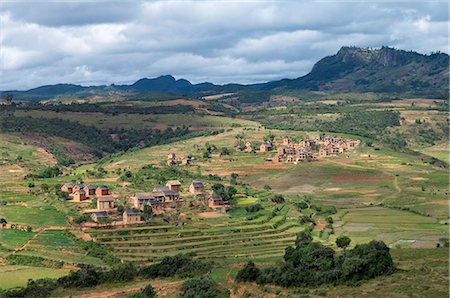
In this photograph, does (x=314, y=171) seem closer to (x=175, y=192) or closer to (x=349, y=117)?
(x=175, y=192)

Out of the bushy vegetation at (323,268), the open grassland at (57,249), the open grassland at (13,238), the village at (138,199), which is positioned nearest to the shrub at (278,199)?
the village at (138,199)

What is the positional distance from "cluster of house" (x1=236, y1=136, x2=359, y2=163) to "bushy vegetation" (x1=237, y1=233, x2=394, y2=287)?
2181 inches

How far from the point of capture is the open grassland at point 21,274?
47.0 m

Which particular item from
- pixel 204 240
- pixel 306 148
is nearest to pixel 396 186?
pixel 306 148

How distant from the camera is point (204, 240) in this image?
58.5 m

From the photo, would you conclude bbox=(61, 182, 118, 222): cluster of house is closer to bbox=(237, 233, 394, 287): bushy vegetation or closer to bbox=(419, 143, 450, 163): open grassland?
bbox=(237, 233, 394, 287): bushy vegetation

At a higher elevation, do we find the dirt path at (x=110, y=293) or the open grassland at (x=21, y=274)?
the open grassland at (x=21, y=274)

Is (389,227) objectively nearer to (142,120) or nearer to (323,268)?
(323,268)

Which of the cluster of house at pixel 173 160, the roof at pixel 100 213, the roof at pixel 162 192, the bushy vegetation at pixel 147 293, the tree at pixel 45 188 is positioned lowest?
the bushy vegetation at pixel 147 293

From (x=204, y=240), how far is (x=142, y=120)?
9739cm

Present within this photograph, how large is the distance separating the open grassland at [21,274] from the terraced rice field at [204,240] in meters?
5.73

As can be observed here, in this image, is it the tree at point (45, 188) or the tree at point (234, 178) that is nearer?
the tree at point (45, 188)

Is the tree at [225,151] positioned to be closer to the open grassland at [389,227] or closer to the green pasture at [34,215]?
the open grassland at [389,227]

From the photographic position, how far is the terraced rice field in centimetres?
5538
